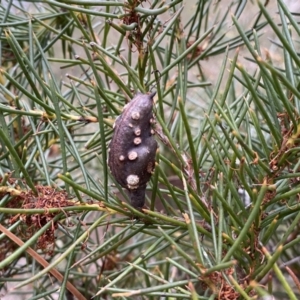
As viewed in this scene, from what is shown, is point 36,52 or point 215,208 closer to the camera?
point 215,208

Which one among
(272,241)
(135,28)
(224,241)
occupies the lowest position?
(272,241)

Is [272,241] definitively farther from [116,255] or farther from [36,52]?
[36,52]

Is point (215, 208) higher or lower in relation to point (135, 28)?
lower

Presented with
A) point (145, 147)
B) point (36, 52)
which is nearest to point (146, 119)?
point (145, 147)

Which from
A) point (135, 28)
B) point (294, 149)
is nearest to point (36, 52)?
point (135, 28)

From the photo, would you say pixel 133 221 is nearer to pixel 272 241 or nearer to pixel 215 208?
pixel 215 208

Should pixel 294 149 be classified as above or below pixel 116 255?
above
